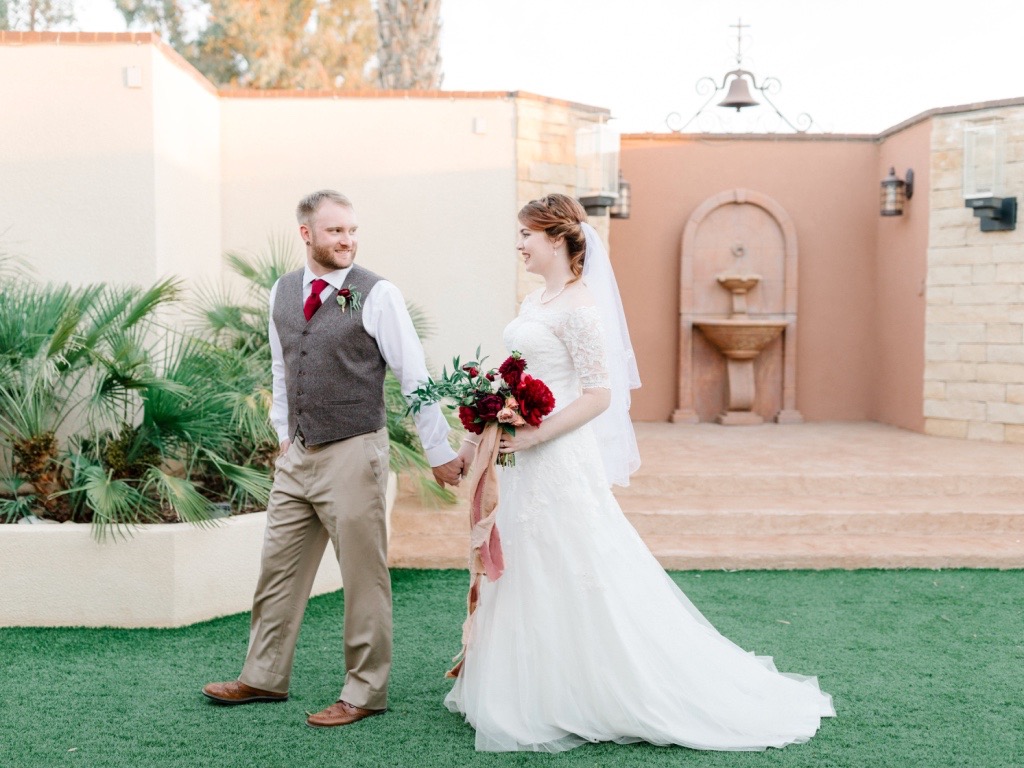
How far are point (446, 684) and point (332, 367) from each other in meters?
1.46

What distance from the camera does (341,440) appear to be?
371 centimetres

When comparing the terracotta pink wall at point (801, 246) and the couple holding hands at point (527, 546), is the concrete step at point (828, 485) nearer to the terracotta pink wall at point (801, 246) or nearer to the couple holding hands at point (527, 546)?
the couple holding hands at point (527, 546)

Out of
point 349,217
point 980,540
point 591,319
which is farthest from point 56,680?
Answer: point 980,540

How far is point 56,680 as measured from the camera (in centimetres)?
424

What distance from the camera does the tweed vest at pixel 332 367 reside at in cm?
364

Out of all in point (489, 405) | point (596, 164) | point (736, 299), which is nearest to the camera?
point (489, 405)

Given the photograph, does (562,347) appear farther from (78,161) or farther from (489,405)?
(78,161)

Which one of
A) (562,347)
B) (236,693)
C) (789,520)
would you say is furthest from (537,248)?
(789,520)

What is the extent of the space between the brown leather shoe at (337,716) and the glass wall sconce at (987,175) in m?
7.70

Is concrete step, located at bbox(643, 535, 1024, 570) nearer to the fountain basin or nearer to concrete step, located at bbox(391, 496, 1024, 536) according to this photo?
concrete step, located at bbox(391, 496, 1024, 536)

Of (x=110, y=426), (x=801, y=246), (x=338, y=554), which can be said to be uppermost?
(x=801, y=246)

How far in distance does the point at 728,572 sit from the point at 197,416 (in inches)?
126

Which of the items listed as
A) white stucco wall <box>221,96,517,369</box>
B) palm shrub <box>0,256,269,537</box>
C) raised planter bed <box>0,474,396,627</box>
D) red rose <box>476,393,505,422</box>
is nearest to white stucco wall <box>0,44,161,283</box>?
palm shrub <box>0,256,269,537</box>

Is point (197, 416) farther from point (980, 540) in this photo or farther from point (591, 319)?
point (980, 540)
